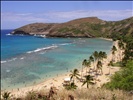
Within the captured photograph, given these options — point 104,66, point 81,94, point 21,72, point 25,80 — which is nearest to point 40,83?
point 25,80

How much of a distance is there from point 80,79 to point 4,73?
23.4m

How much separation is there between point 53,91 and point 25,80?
145 ft

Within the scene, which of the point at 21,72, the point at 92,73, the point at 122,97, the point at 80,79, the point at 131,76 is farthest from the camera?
the point at 21,72

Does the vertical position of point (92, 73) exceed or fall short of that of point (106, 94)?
it falls short

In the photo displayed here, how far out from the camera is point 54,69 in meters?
69.2

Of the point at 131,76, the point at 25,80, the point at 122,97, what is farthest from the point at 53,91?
the point at 25,80

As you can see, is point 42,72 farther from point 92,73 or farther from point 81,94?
point 81,94

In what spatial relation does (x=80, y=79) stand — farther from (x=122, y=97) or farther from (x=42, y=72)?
(x=122, y=97)

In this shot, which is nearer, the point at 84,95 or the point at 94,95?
the point at 94,95

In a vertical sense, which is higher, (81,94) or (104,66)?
(81,94)

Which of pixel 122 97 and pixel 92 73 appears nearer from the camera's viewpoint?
pixel 122 97

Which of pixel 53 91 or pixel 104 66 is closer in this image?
pixel 53 91

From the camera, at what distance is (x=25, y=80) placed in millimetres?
57688

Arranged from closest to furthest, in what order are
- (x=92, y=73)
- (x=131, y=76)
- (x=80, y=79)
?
(x=131, y=76) < (x=80, y=79) < (x=92, y=73)
